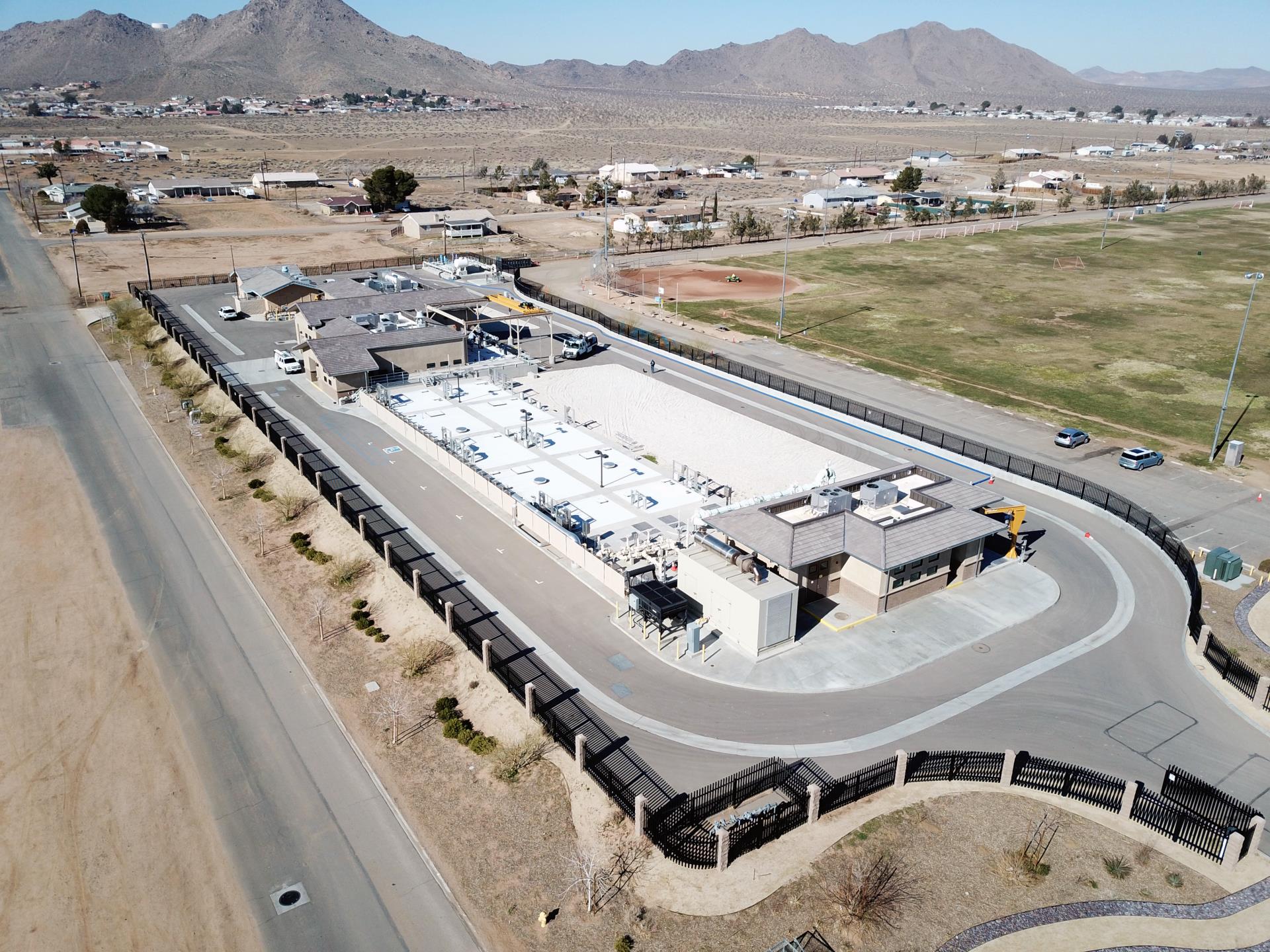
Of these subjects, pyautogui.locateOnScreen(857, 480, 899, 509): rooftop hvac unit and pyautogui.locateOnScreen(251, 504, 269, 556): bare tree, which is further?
pyautogui.locateOnScreen(251, 504, 269, 556): bare tree

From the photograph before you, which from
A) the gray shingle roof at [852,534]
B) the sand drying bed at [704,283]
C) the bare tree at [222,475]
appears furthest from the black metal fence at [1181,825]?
the sand drying bed at [704,283]

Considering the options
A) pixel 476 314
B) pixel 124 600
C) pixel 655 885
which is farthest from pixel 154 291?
pixel 655 885

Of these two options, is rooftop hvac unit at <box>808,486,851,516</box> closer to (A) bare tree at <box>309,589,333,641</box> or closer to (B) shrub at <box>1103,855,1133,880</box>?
(B) shrub at <box>1103,855,1133,880</box>

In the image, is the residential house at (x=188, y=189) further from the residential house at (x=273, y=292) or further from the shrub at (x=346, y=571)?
the shrub at (x=346, y=571)

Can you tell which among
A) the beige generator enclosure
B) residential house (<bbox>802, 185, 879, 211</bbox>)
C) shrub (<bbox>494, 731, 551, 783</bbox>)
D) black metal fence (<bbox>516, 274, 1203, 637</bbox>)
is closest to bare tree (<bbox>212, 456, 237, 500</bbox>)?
the beige generator enclosure

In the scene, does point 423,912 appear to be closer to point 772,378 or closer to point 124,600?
point 124,600

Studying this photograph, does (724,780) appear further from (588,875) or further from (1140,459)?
(1140,459)
